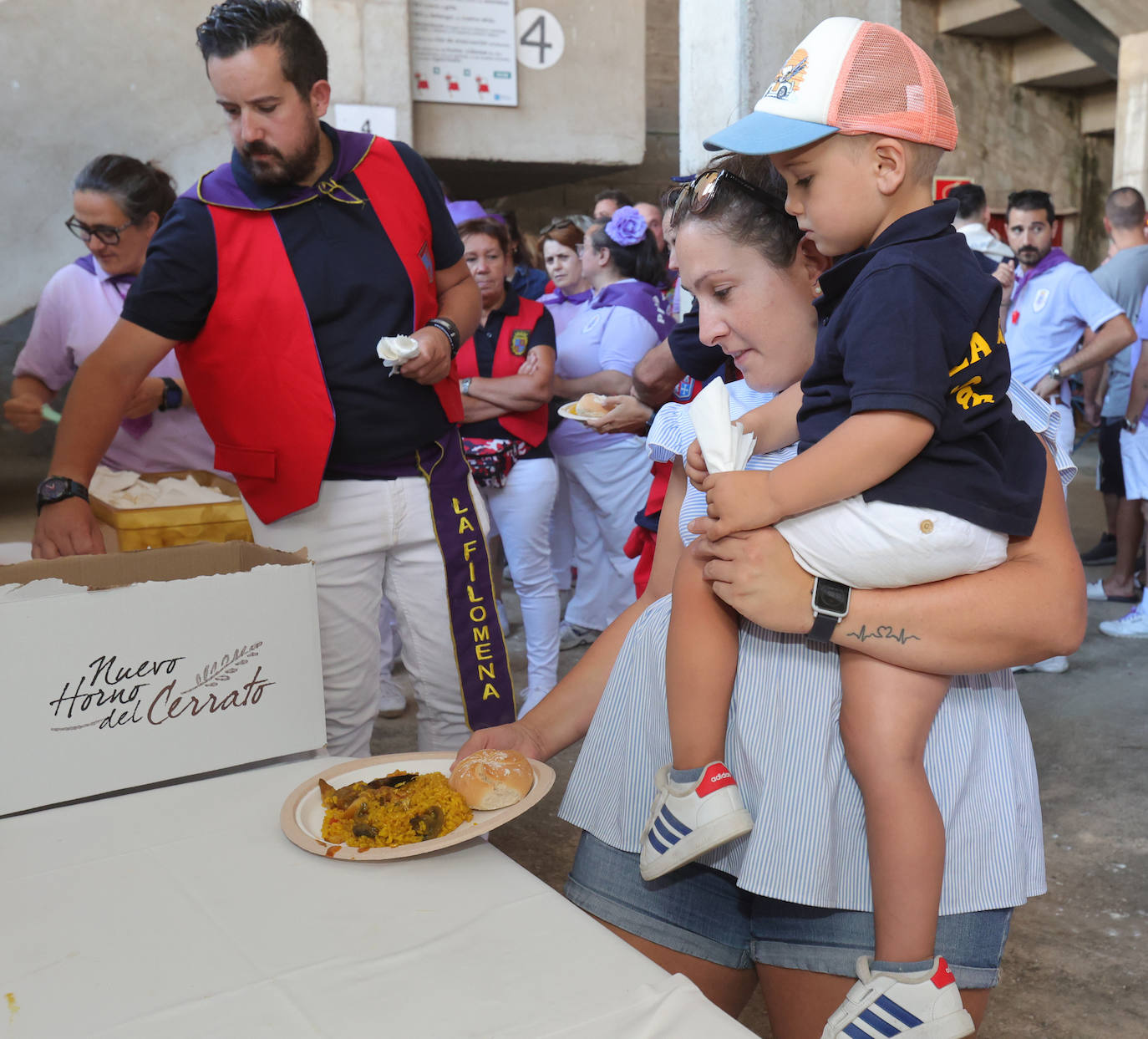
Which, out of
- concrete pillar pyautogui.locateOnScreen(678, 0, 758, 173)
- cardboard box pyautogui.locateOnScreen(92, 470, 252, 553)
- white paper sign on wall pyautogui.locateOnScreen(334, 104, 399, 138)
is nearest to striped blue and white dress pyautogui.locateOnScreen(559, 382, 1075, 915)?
cardboard box pyautogui.locateOnScreen(92, 470, 252, 553)

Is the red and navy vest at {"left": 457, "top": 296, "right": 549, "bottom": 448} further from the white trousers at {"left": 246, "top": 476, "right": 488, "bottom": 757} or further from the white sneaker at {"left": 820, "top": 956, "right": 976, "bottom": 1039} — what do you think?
the white sneaker at {"left": 820, "top": 956, "right": 976, "bottom": 1039}

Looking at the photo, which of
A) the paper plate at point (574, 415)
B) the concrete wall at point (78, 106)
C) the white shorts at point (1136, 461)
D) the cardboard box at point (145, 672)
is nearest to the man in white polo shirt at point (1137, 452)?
the white shorts at point (1136, 461)

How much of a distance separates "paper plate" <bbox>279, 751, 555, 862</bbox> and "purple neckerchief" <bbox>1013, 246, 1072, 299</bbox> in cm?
470

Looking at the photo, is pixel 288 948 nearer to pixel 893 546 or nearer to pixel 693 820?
pixel 693 820

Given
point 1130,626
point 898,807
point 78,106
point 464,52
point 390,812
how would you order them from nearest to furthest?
1. point 898,807
2. point 390,812
3. point 1130,626
4. point 78,106
5. point 464,52

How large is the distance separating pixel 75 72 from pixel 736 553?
289 inches

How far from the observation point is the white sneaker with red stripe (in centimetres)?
116

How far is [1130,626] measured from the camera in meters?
5.07

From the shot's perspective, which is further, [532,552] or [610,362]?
[610,362]

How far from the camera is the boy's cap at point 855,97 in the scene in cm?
122

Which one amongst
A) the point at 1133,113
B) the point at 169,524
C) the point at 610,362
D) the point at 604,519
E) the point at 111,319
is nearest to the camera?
the point at 169,524

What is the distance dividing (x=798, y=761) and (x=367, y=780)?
0.58 metres

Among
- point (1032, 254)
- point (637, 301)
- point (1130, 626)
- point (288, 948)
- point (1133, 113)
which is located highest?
point (1133, 113)

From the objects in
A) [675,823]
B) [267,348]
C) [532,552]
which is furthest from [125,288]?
[675,823]
